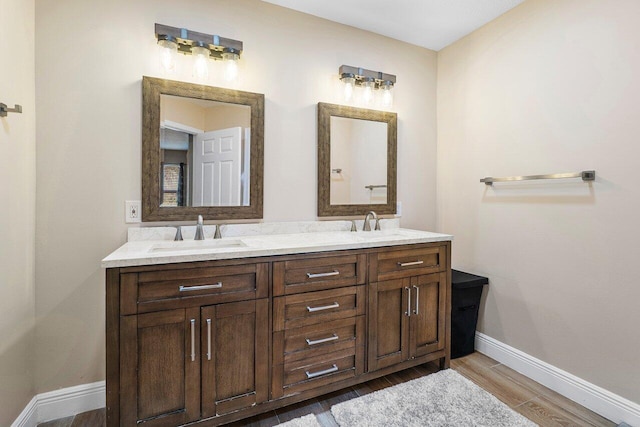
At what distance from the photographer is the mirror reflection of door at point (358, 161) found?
230 cm

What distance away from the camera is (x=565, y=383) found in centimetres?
182

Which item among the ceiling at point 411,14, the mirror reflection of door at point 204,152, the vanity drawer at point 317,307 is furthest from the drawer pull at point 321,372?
the ceiling at point 411,14

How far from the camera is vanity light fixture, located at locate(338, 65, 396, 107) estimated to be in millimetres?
2270

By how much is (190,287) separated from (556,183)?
2.16 m

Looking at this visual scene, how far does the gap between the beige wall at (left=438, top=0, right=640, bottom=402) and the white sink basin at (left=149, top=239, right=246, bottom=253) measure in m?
1.86

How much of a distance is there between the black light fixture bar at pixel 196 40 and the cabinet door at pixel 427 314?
1.82 metres

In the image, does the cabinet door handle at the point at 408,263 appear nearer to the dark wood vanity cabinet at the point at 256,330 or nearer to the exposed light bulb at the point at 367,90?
the dark wood vanity cabinet at the point at 256,330

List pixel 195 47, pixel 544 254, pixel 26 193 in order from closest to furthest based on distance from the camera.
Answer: pixel 26 193
pixel 195 47
pixel 544 254

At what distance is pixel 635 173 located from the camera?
5.06ft

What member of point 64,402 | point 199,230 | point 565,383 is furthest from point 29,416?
point 565,383

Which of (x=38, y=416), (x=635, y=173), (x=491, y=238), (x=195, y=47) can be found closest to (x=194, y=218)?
(x=195, y=47)

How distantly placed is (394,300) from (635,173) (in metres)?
1.39

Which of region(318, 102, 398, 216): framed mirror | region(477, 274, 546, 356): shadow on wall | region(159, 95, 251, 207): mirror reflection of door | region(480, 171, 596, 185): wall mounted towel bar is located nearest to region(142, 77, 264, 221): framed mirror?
region(159, 95, 251, 207): mirror reflection of door

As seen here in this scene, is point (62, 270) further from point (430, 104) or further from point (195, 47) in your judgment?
point (430, 104)
